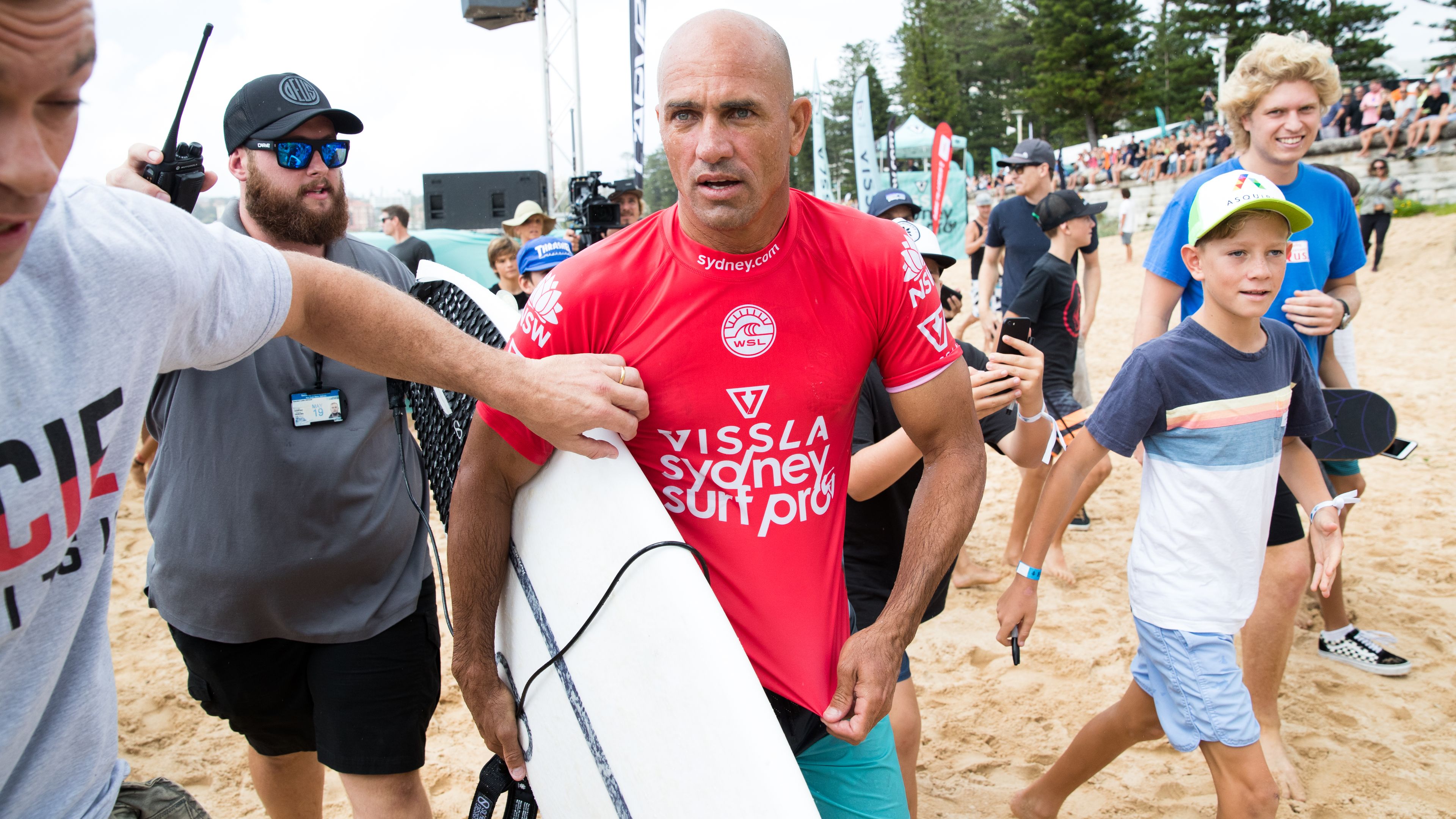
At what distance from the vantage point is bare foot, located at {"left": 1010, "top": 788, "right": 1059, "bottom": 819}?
2.71 meters

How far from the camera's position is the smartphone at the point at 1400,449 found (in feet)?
10.4

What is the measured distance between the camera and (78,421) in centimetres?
106

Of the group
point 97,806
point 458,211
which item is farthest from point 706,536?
point 458,211

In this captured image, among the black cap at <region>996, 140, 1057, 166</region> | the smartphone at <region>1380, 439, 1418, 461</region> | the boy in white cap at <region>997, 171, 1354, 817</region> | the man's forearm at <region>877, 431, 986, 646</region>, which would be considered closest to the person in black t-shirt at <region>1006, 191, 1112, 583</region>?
the black cap at <region>996, 140, 1057, 166</region>

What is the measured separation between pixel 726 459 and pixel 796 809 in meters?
0.65

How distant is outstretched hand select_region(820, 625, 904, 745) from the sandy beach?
5.23 feet

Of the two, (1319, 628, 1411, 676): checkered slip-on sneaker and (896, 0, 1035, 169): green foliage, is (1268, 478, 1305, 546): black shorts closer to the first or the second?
(1319, 628, 1411, 676): checkered slip-on sneaker

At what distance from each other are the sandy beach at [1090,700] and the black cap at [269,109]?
2.41 m

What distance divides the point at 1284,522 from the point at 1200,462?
62 centimetres

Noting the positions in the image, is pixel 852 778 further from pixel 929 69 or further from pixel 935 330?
pixel 929 69

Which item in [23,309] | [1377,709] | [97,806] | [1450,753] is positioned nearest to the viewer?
[23,309]

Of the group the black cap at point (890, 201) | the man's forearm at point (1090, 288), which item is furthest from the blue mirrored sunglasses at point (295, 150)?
the man's forearm at point (1090, 288)

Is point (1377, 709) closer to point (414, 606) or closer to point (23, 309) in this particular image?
point (414, 606)

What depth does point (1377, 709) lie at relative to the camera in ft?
11.2
